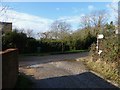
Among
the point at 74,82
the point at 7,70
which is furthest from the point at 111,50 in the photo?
the point at 7,70

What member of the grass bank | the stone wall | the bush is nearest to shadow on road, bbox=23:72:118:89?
the grass bank

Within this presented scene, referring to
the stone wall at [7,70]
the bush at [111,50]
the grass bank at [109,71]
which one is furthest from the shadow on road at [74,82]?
the stone wall at [7,70]

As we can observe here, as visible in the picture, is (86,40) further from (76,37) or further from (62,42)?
(62,42)

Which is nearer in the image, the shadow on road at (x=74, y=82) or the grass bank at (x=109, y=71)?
the shadow on road at (x=74, y=82)

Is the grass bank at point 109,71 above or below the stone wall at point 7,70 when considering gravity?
below

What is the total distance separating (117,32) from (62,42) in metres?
25.0

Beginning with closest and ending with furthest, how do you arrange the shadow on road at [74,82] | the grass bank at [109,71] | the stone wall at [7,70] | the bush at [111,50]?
the stone wall at [7,70]
the shadow on road at [74,82]
the grass bank at [109,71]
the bush at [111,50]

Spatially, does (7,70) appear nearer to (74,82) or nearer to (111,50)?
(74,82)

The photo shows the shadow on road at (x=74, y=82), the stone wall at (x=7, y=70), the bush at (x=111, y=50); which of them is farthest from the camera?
the bush at (x=111, y=50)

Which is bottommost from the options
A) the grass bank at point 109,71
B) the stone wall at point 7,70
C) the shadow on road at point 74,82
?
the shadow on road at point 74,82

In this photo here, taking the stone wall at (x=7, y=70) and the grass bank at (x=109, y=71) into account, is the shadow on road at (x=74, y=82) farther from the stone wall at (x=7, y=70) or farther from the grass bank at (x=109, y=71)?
the stone wall at (x=7, y=70)

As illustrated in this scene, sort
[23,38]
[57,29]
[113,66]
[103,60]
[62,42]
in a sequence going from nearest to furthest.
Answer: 1. [113,66]
2. [103,60]
3. [23,38]
4. [62,42]
5. [57,29]

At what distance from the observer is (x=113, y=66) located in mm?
15375

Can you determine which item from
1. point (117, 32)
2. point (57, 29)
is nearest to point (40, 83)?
point (117, 32)
